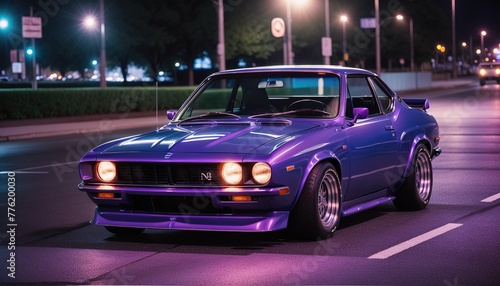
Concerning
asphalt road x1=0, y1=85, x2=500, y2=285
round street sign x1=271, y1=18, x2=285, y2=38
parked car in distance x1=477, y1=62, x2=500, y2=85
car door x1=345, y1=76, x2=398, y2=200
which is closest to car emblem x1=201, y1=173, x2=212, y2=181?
asphalt road x1=0, y1=85, x2=500, y2=285

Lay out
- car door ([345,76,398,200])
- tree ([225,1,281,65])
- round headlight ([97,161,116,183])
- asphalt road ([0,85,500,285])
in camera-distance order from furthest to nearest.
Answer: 1. tree ([225,1,281,65])
2. car door ([345,76,398,200])
3. round headlight ([97,161,116,183])
4. asphalt road ([0,85,500,285])

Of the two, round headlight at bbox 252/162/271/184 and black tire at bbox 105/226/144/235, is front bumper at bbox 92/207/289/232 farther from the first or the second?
black tire at bbox 105/226/144/235

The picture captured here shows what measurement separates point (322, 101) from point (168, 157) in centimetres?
236

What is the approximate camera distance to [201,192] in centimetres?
820

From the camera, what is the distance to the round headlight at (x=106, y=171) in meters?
8.64

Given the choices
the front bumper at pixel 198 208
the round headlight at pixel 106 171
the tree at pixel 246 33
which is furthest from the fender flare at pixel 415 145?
the tree at pixel 246 33

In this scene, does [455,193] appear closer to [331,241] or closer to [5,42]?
[331,241]

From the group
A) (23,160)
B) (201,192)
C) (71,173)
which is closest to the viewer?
(201,192)

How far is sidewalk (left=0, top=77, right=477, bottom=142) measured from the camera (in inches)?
1117

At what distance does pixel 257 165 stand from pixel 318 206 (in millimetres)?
837

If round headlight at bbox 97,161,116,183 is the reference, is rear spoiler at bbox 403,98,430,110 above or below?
above

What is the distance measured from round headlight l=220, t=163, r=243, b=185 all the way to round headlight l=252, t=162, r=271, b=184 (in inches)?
4.7

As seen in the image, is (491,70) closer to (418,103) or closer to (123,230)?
(418,103)

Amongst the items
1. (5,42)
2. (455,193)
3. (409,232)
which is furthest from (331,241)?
(5,42)
